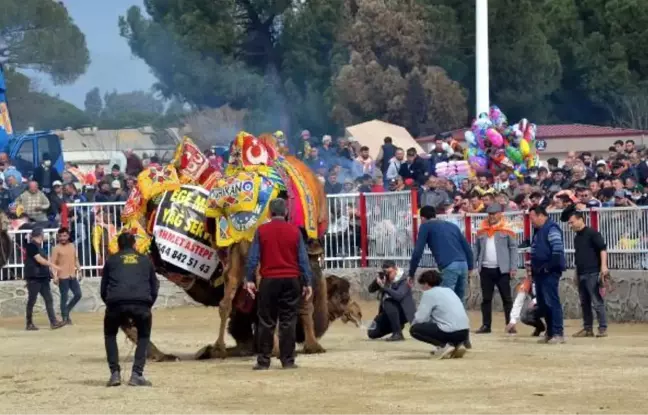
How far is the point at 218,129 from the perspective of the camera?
5350cm

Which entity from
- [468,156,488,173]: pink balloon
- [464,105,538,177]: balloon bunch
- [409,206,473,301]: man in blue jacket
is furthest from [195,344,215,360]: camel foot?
[464,105,538,177]: balloon bunch

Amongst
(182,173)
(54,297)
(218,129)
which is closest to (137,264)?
(182,173)

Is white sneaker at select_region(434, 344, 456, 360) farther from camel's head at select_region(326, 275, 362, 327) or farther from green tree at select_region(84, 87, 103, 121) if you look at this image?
green tree at select_region(84, 87, 103, 121)

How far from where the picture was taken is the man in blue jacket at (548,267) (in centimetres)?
1880

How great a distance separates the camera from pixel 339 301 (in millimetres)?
18156

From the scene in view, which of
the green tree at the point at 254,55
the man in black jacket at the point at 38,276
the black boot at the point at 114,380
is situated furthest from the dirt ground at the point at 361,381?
the green tree at the point at 254,55

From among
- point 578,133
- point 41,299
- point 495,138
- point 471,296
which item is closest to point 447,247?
point 471,296

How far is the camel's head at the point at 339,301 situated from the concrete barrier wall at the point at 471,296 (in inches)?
220

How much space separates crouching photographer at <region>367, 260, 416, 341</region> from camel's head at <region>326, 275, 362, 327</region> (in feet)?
5.19

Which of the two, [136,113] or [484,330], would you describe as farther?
[136,113]

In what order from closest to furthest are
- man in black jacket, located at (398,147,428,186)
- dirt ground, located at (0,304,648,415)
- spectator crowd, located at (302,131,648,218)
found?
dirt ground, located at (0,304,648,415)
spectator crowd, located at (302,131,648,218)
man in black jacket, located at (398,147,428,186)

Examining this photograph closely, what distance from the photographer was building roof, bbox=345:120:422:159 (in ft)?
131

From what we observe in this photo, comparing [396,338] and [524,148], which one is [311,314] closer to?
[396,338]

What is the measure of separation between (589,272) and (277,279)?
5.73m
